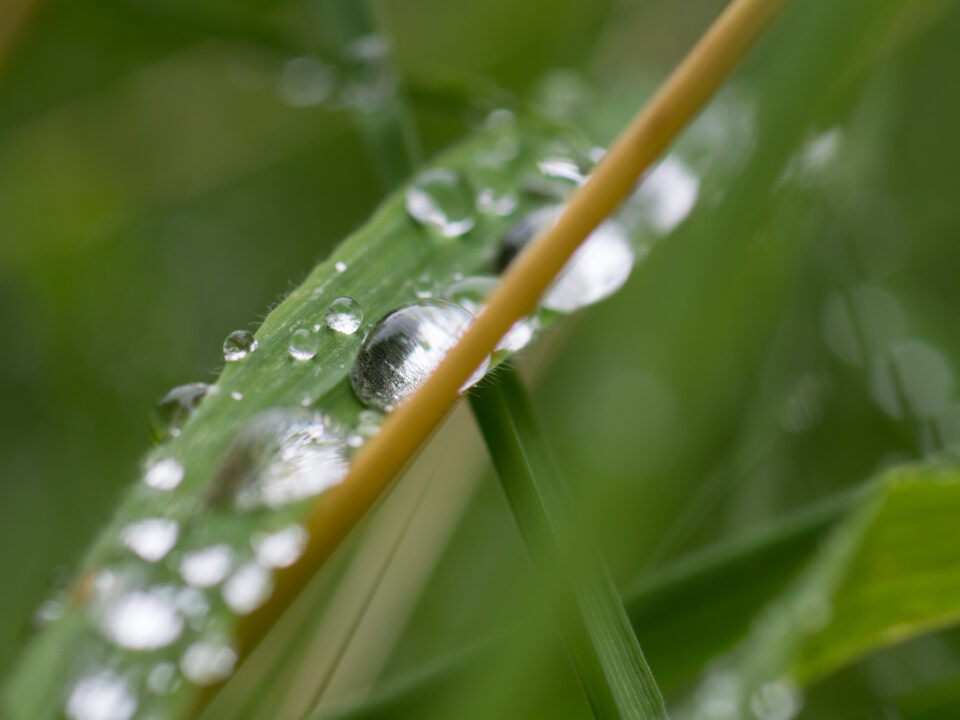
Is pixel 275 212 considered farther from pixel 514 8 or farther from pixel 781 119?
pixel 781 119

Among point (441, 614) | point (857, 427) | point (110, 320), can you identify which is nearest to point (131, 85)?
point (110, 320)

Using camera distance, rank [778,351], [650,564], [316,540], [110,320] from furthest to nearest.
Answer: [110,320], [778,351], [650,564], [316,540]

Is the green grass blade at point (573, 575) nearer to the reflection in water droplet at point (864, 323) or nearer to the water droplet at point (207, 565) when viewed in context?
the water droplet at point (207, 565)

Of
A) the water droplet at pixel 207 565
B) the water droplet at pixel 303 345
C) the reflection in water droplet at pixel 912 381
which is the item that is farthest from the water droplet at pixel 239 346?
the reflection in water droplet at pixel 912 381

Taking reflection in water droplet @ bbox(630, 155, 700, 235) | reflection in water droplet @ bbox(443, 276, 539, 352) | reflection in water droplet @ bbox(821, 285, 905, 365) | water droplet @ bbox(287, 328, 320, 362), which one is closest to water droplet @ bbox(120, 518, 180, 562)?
water droplet @ bbox(287, 328, 320, 362)

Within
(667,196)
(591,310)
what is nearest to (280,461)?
(667,196)

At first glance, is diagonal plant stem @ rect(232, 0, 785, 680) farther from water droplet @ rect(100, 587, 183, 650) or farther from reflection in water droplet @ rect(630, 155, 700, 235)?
reflection in water droplet @ rect(630, 155, 700, 235)

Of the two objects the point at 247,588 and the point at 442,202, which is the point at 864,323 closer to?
the point at 442,202
